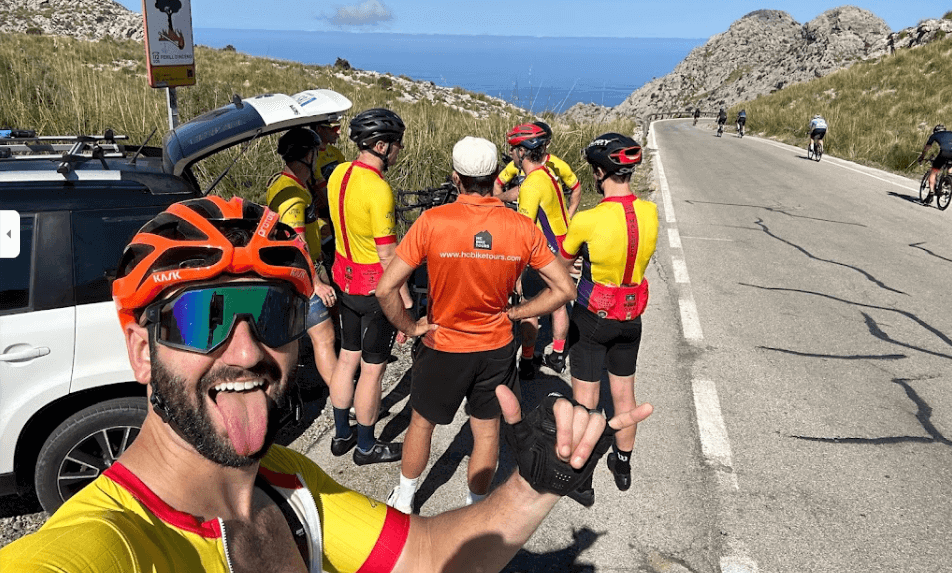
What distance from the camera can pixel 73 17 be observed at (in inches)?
3578

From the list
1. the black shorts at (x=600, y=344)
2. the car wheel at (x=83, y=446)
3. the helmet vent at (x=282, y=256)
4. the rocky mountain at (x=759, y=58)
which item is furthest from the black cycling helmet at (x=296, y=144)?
the rocky mountain at (x=759, y=58)

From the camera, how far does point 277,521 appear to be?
173 centimetres

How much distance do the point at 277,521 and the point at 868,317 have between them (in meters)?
7.68

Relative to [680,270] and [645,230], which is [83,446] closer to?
[645,230]

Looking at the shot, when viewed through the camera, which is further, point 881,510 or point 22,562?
point 881,510

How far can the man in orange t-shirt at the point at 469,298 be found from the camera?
137 inches

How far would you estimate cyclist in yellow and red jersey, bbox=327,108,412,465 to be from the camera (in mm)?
4254

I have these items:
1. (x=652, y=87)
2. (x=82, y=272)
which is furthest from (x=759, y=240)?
(x=652, y=87)

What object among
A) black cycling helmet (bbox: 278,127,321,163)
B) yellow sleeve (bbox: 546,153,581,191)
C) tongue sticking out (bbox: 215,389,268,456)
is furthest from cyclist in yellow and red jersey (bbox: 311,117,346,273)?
tongue sticking out (bbox: 215,389,268,456)

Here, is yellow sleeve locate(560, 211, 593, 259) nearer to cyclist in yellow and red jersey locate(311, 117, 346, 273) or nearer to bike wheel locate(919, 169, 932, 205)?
cyclist in yellow and red jersey locate(311, 117, 346, 273)

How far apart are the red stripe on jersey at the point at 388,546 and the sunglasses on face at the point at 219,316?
71 cm

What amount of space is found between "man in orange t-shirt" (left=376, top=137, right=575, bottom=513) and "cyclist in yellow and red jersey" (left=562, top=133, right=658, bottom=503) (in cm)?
46

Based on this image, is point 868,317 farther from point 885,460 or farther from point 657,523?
point 657,523

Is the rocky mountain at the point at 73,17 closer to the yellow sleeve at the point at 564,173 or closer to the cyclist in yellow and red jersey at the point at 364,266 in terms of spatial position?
the yellow sleeve at the point at 564,173
